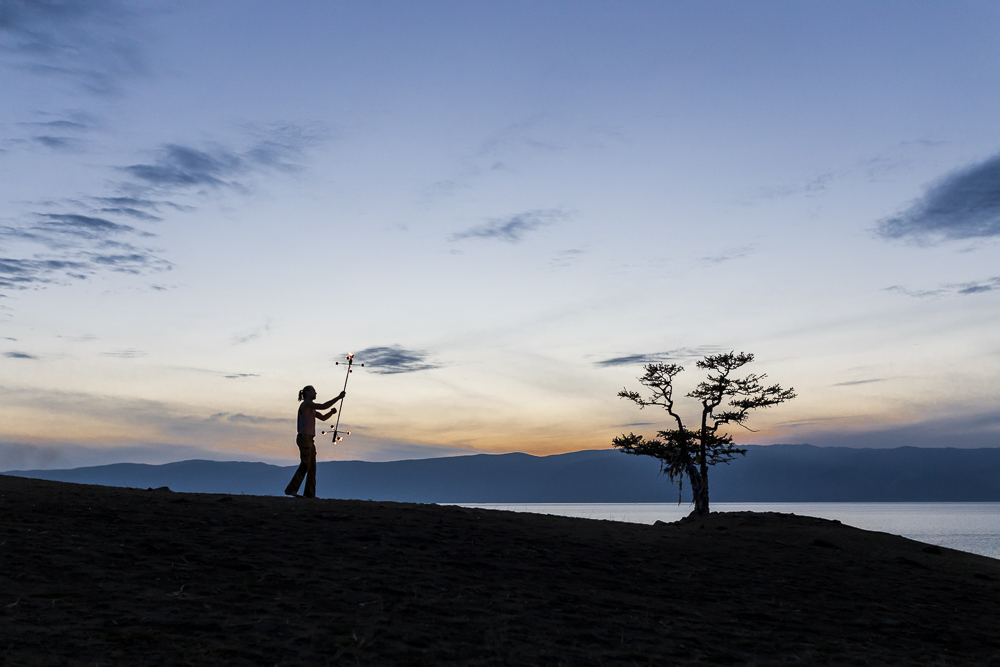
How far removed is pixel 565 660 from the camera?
328 inches

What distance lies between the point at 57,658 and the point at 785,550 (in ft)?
53.9

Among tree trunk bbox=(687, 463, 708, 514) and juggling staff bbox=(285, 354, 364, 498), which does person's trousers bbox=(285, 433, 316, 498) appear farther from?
tree trunk bbox=(687, 463, 708, 514)

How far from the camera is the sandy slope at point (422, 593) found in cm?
822

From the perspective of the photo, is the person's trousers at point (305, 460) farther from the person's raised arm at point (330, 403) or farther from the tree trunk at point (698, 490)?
the tree trunk at point (698, 490)

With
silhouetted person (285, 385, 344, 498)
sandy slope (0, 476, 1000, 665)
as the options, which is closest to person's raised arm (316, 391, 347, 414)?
silhouetted person (285, 385, 344, 498)

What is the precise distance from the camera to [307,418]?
21.7 meters

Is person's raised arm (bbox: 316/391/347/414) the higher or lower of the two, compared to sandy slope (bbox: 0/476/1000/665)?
higher

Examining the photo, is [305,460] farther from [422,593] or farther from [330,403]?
[422,593]

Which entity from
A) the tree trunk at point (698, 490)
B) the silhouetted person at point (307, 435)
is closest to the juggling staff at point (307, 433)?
the silhouetted person at point (307, 435)

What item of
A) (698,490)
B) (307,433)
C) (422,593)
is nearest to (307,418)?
(307,433)

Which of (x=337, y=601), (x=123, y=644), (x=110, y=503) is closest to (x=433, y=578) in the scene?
(x=337, y=601)

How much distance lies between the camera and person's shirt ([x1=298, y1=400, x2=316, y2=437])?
21641 millimetres

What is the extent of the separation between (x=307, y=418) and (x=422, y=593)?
11.9 m

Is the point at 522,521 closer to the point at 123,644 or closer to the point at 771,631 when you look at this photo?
the point at 771,631
